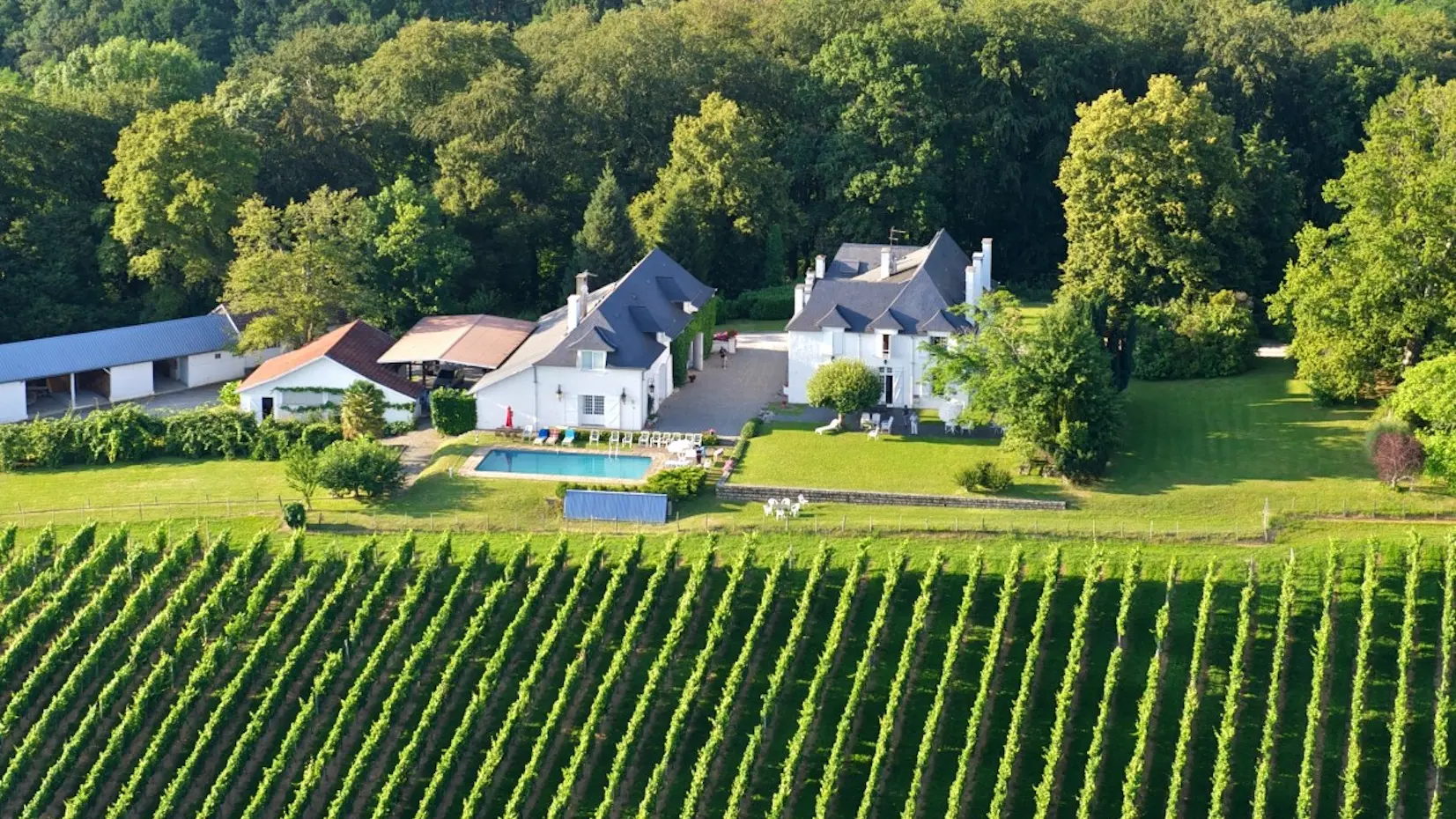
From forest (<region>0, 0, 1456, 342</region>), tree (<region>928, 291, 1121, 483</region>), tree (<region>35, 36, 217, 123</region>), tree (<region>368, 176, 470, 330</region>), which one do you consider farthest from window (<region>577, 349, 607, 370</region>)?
tree (<region>35, 36, 217, 123</region>)

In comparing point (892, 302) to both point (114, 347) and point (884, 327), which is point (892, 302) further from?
point (114, 347)

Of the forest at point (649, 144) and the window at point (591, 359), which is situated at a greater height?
the forest at point (649, 144)

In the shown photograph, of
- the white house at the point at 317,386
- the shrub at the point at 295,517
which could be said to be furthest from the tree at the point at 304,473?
the white house at the point at 317,386

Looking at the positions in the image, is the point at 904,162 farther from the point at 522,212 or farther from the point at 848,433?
the point at 848,433

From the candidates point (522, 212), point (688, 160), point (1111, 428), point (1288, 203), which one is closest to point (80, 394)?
point (522, 212)

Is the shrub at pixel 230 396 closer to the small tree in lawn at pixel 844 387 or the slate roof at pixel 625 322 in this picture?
the slate roof at pixel 625 322

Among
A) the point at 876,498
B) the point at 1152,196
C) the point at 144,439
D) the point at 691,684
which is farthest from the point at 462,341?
the point at 1152,196
